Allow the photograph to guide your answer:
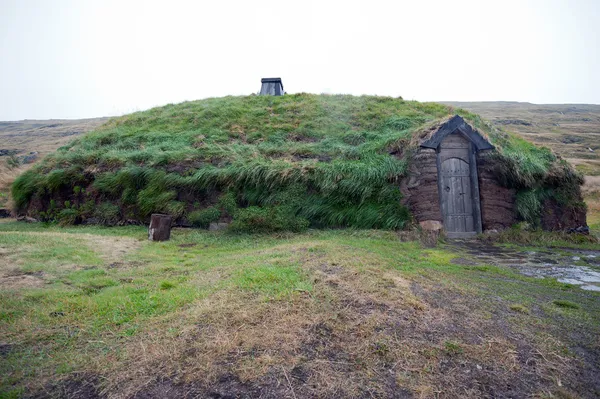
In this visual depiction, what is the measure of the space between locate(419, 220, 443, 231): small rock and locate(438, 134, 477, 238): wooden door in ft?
2.58

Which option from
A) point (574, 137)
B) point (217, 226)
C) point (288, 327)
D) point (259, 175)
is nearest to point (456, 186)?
point (259, 175)

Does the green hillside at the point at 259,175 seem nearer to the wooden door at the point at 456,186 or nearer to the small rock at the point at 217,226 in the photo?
the small rock at the point at 217,226

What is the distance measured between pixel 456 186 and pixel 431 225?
5.70 ft

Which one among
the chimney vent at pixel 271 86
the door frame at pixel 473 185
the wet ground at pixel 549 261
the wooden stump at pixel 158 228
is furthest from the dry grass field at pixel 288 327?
the chimney vent at pixel 271 86

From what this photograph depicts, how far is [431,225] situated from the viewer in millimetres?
8914

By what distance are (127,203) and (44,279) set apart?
6.50 meters

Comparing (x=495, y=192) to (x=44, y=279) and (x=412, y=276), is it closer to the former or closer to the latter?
(x=412, y=276)

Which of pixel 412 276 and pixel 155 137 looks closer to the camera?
pixel 412 276

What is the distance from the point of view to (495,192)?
9.84m

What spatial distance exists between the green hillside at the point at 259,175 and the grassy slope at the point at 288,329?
411cm

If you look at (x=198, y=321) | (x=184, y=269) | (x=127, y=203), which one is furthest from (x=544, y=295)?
(x=127, y=203)

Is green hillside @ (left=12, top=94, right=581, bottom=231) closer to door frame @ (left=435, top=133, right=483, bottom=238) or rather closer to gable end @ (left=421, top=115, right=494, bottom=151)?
gable end @ (left=421, top=115, right=494, bottom=151)

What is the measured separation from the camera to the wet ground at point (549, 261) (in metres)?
5.46

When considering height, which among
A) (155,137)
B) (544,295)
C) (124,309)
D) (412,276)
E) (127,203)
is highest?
(155,137)
